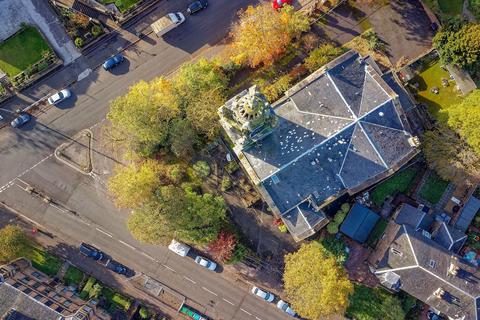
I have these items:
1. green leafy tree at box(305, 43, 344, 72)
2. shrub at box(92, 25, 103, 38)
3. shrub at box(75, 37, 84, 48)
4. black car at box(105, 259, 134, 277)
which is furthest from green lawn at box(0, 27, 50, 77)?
green leafy tree at box(305, 43, 344, 72)

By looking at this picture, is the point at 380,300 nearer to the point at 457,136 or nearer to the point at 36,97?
the point at 457,136

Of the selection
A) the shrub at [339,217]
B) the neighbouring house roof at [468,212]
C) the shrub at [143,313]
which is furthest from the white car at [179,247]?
the neighbouring house roof at [468,212]

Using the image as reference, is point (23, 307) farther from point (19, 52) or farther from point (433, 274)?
point (433, 274)

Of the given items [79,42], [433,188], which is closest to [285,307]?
[433,188]

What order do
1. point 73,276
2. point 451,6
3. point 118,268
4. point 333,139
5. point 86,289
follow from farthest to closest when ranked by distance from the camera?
1. point 451,6
2. point 73,276
3. point 118,268
4. point 86,289
5. point 333,139

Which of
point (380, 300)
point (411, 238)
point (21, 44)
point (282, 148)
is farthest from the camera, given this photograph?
point (21, 44)

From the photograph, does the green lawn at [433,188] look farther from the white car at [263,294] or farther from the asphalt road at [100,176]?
the asphalt road at [100,176]

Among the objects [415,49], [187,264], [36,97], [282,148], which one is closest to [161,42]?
[36,97]
